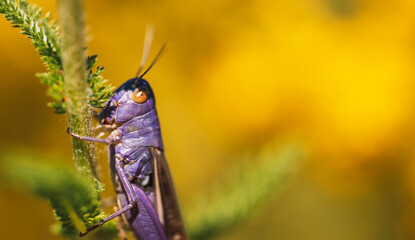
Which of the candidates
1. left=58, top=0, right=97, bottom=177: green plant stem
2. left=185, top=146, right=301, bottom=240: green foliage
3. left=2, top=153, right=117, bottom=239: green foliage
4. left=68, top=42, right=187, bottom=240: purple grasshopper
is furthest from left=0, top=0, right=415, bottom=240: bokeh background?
left=2, top=153, right=117, bottom=239: green foliage

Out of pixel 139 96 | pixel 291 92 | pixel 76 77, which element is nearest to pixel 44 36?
pixel 76 77

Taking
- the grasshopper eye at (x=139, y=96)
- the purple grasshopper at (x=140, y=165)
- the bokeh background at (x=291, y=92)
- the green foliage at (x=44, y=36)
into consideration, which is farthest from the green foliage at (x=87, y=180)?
the bokeh background at (x=291, y=92)

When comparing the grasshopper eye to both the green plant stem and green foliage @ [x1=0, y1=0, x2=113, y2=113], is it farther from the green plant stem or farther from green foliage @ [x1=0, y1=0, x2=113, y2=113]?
green foliage @ [x1=0, y1=0, x2=113, y2=113]

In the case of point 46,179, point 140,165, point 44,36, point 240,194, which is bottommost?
point 240,194

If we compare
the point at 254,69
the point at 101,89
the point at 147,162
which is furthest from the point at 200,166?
the point at 101,89

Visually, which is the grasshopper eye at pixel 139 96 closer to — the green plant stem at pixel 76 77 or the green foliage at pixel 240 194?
the green foliage at pixel 240 194

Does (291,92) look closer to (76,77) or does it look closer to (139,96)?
(139,96)

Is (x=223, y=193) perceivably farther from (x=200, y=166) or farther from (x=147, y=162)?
(x=200, y=166)

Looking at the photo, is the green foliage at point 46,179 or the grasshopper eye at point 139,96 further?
the grasshopper eye at point 139,96
